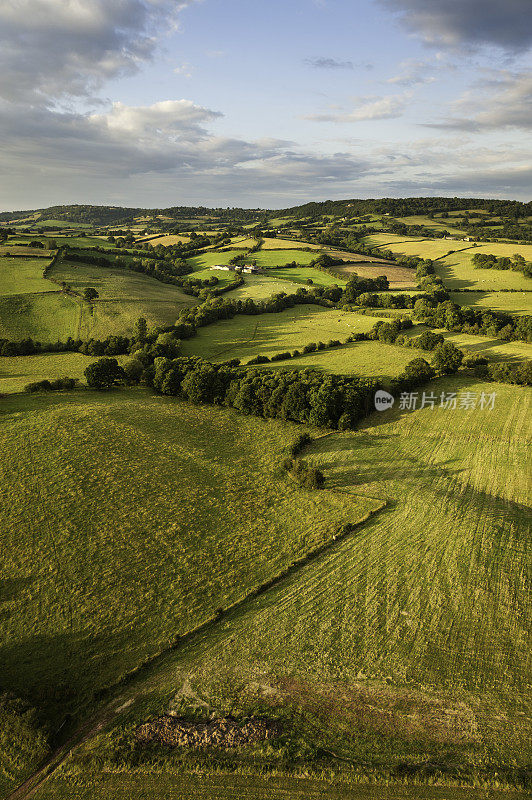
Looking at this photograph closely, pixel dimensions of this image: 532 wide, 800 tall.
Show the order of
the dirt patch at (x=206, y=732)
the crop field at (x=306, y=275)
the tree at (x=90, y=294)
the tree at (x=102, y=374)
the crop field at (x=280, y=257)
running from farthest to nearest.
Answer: the crop field at (x=280, y=257) < the crop field at (x=306, y=275) < the tree at (x=90, y=294) < the tree at (x=102, y=374) < the dirt patch at (x=206, y=732)

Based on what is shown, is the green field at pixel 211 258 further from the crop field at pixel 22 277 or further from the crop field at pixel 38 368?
the crop field at pixel 38 368

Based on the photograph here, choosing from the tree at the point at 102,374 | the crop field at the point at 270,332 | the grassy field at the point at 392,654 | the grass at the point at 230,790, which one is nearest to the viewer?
the grass at the point at 230,790

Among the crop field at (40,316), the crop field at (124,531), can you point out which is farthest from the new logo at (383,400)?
the crop field at (40,316)

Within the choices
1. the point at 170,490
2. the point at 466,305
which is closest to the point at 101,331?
the point at 170,490

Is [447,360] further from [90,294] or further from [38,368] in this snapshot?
[90,294]

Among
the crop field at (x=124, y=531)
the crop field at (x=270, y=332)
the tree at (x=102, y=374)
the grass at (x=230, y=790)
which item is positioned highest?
the crop field at (x=270, y=332)

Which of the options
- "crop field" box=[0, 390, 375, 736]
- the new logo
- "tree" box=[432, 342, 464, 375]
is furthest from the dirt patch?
"tree" box=[432, 342, 464, 375]

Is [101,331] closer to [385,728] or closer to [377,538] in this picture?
[377,538]
